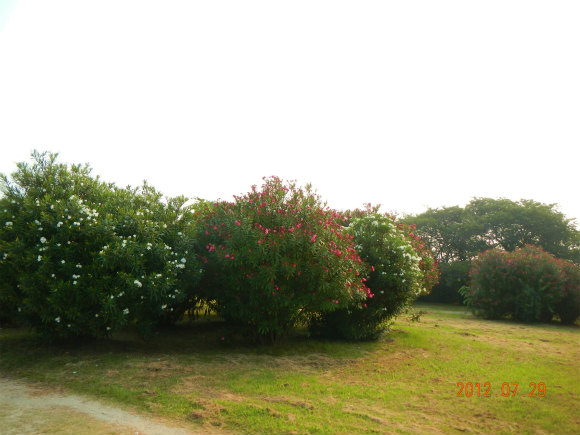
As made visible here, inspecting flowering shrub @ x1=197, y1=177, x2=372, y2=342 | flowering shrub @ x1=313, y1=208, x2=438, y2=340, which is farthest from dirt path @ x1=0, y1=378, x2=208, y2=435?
flowering shrub @ x1=313, y1=208, x2=438, y2=340

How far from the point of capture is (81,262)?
841 cm

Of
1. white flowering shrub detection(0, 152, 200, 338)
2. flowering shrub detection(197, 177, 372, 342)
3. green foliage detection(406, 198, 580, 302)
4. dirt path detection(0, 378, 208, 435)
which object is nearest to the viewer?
dirt path detection(0, 378, 208, 435)

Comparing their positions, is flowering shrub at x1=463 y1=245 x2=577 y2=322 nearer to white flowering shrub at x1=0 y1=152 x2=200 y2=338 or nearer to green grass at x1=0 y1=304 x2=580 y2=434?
green grass at x1=0 y1=304 x2=580 y2=434

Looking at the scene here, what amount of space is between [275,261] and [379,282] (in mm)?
3446

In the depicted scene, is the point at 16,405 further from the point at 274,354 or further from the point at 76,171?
the point at 76,171

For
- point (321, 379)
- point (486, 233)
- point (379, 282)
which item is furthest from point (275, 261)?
point (486, 233)

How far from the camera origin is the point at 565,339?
40.7ft

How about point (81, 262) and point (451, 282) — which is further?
point (451, 282)

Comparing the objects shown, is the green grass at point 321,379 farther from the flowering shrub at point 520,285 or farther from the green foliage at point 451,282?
the green foliage at point 451,282

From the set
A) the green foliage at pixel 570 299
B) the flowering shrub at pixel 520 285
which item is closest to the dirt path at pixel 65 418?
the flowering shrub at pixel 520 285

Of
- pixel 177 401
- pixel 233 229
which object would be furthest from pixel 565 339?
pixel 177 401

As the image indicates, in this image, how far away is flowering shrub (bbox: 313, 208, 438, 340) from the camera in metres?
10.6
